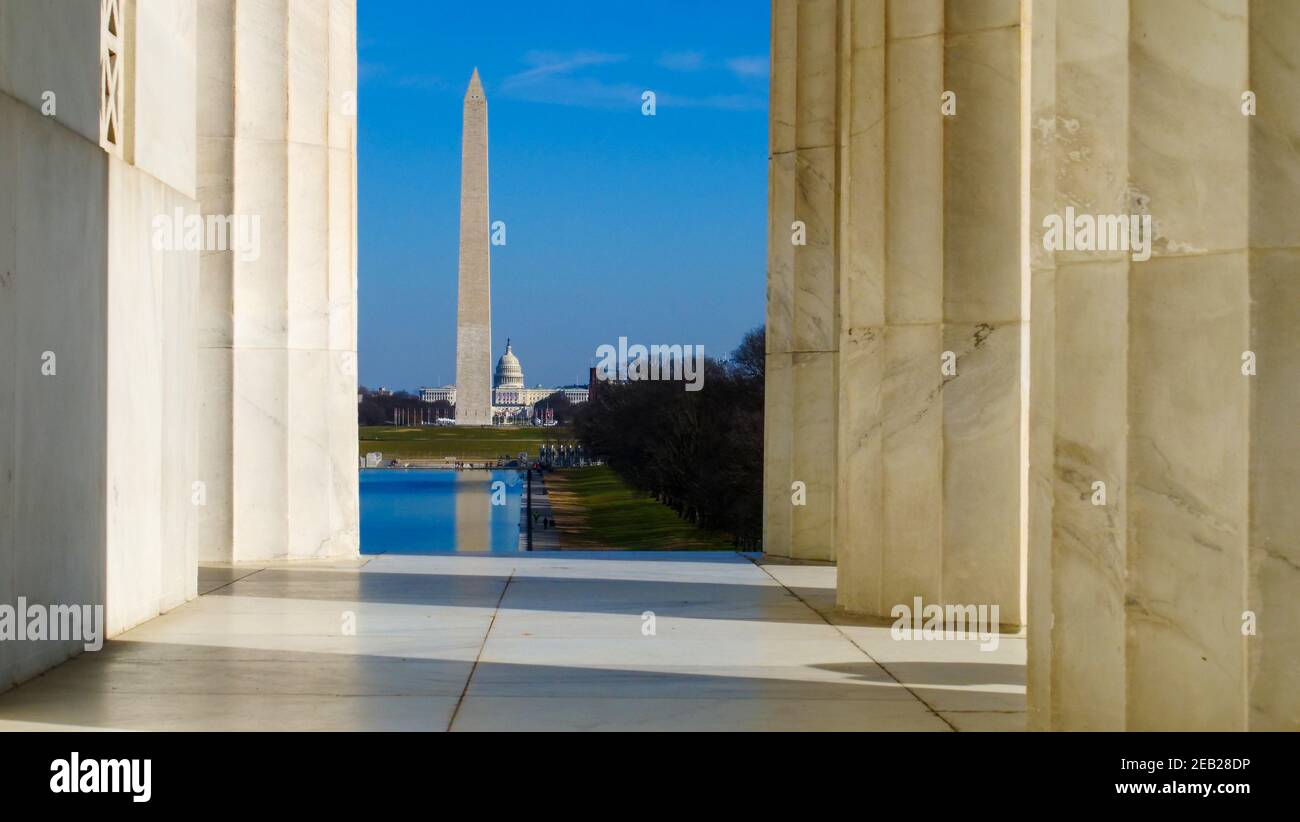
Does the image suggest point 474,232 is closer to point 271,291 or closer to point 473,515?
point 473,515

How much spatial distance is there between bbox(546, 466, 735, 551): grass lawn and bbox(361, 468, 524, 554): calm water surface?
14.1 ft

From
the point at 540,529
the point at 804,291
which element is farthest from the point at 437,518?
the point at 804,291

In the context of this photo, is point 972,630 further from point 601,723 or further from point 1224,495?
point 1224,495

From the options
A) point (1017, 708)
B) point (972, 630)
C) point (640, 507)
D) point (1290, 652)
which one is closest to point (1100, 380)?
point (1290, 652)

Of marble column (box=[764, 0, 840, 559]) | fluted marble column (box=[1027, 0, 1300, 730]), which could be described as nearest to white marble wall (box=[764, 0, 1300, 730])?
fluted marble column (box=[1027, 0, 1300, 730])

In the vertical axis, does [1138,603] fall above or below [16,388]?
below

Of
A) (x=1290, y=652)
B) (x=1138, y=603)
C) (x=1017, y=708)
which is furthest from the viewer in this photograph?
(x=1017, y=708)

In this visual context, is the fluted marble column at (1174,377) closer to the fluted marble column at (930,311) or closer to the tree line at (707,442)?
the fluted marble column at (930,311)

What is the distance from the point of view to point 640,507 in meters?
131

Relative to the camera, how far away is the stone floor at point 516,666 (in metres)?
14.6

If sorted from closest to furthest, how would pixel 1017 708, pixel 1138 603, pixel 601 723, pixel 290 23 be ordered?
1. pixel 1138 603
2. pixel 601 723
3. pixel 1017 708
4. pixel 290 23

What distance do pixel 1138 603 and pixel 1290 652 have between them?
127cm

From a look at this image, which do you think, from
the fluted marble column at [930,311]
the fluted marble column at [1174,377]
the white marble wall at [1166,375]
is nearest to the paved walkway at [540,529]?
the fluted marble column at [930,311]
